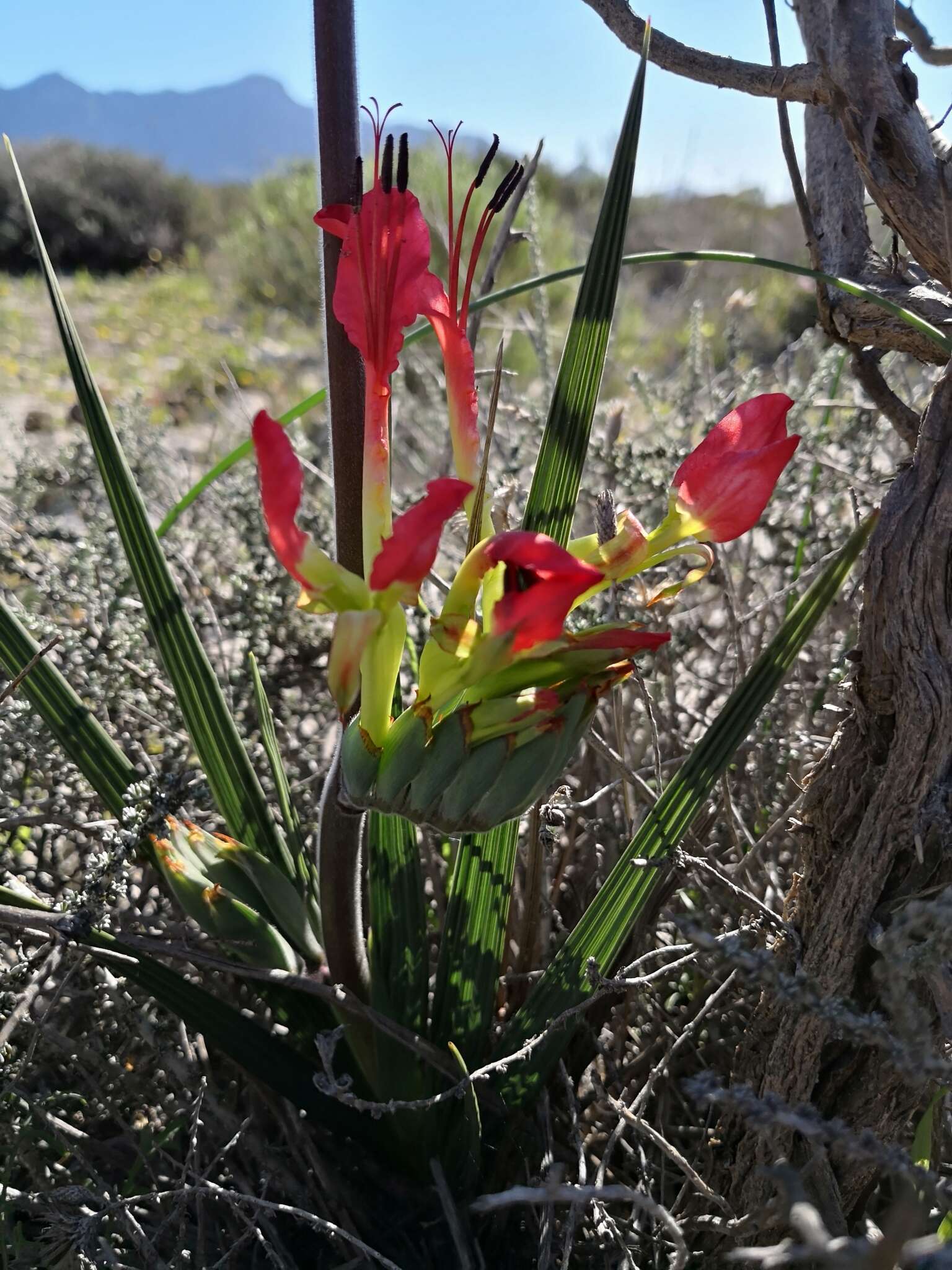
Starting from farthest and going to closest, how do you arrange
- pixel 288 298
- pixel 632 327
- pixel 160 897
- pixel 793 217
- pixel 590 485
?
pixel 793 217 < pixel 288 298 < pixel 632 327 < pixel 590 485 < pixel 160 897

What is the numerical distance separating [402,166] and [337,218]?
5cm

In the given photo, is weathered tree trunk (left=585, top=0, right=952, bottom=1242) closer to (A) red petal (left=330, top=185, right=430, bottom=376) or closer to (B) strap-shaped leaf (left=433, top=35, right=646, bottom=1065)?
(B) strap-shaped leaf (left=433, top=35, right=646, bottom=1065)

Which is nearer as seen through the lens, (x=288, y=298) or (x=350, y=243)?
(x=350, y=243)

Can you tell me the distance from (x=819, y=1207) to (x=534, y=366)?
167 inches

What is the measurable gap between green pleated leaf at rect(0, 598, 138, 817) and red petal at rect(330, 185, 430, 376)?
1.22 ft

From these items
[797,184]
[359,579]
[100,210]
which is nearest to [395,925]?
[359,579]

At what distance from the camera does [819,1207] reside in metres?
0.63

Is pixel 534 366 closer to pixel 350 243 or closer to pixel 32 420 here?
pixel 32 420

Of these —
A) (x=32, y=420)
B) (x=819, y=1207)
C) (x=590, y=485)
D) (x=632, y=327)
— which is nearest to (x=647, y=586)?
(x=590, y=485)

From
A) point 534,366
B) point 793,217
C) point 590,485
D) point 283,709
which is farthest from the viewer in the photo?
point 793,217

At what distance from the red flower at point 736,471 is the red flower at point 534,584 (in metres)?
0.13

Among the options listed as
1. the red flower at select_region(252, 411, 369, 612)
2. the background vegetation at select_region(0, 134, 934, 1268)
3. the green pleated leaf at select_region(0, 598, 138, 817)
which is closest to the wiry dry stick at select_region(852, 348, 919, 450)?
the background vegetation at select_region(0, 134, 934, 1268)

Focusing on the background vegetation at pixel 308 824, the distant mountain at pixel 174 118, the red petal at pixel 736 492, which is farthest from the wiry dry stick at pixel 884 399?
the distant mountain at pixel 174 118

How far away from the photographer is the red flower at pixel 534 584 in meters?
0.44
